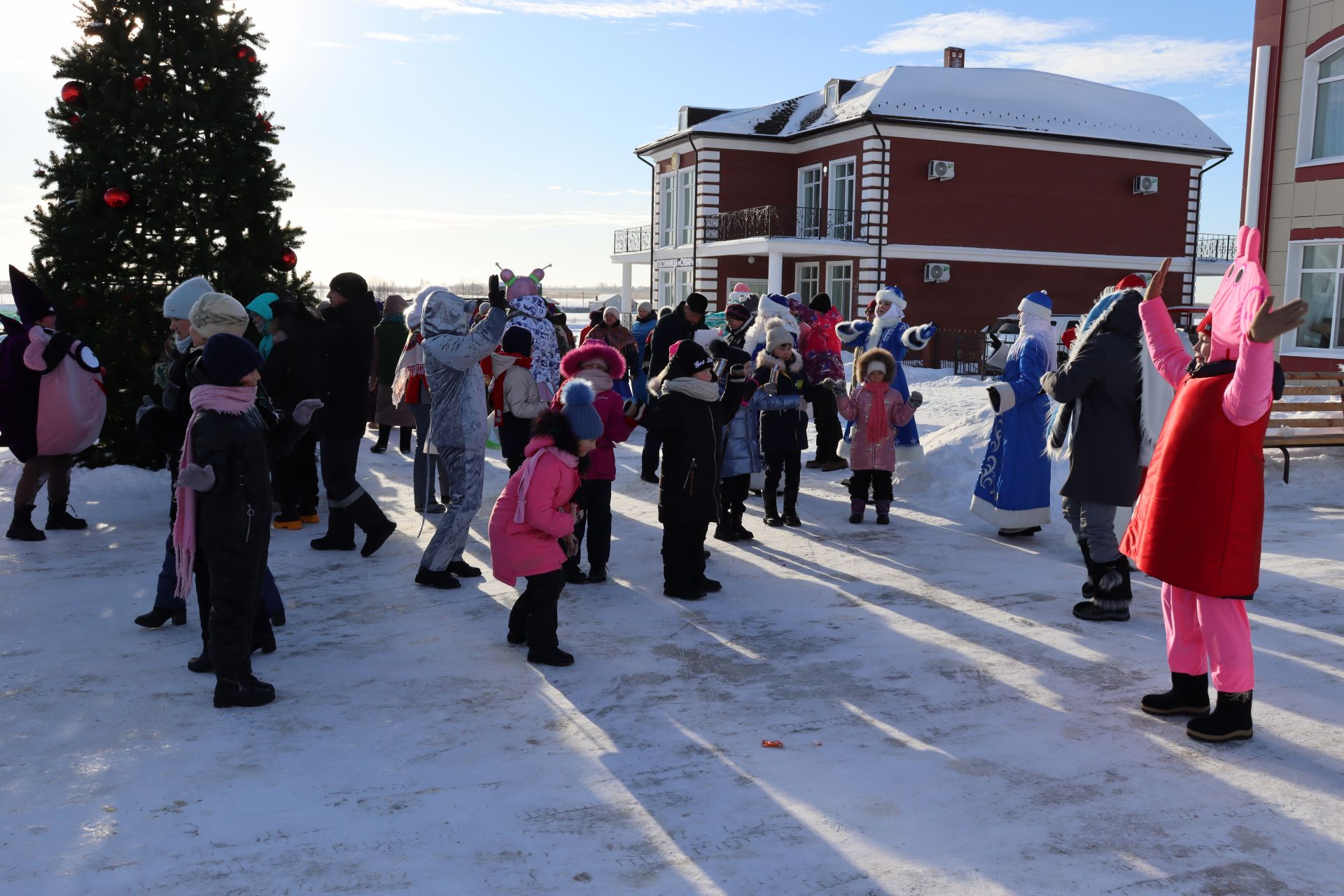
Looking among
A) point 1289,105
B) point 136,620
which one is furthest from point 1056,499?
point 1289,105

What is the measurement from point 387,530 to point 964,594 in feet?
12.4

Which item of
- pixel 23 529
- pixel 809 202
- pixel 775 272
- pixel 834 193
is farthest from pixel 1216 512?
pixel 809 202

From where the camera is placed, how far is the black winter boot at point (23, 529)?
7637mm

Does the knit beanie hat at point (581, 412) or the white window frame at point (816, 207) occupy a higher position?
the white window frame at point (816, 207)

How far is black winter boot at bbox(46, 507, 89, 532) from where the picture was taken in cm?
802

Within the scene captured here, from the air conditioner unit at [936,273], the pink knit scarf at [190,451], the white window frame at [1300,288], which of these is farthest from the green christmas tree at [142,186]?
the air conditioner unit at [936,273]

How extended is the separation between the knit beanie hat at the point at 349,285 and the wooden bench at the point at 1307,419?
27.6 ft

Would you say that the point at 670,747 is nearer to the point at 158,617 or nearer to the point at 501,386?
the point at 158,617

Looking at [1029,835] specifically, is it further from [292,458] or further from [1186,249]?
[1186,249]

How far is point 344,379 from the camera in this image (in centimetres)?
719

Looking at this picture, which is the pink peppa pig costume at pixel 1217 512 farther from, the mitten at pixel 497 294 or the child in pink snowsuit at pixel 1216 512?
the mitten at pixel 497 294

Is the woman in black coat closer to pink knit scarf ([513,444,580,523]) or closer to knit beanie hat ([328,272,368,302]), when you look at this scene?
pink knit scarf ([513,444,580,523])

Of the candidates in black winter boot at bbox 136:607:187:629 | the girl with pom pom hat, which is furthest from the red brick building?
black winter boot at bbox 136:607:187:629

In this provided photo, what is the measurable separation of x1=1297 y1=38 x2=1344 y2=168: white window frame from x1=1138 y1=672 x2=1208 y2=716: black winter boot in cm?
1416
